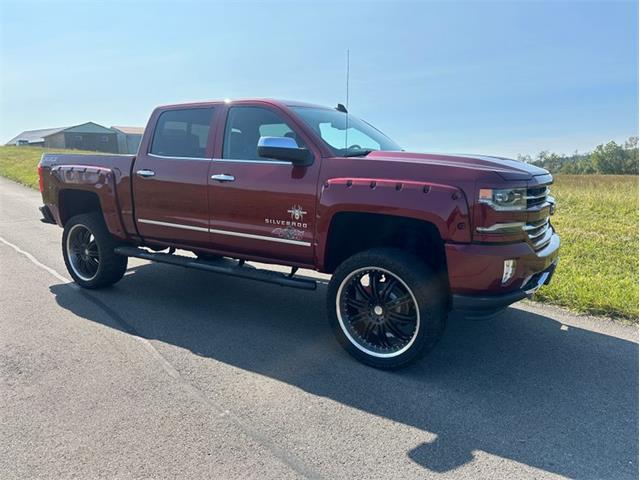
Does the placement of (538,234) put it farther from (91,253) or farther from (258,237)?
(91,253)

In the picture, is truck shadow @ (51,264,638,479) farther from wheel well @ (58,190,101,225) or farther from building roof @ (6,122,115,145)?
building roof @ (6,122,115,145)

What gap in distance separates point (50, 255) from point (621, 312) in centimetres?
767

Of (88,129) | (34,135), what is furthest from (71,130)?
(34,135)

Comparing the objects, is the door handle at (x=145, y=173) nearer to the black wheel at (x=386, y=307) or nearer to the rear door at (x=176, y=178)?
the rear door at (x=176, y=178)

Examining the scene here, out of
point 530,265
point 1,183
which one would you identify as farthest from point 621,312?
point 1,183

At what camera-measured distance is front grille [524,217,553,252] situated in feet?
11.9

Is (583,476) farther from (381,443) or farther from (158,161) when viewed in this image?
(158,161)

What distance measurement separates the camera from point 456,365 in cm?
384

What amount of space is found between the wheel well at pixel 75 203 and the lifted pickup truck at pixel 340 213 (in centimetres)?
36

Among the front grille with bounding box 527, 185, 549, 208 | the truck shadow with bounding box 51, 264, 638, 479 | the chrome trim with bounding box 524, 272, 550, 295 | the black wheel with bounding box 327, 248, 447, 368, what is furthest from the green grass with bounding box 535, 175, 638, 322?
the black wheel with bounding box 327, 248, 447, 368

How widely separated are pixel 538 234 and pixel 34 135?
91.4 meters

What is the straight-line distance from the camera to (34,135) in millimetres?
79438

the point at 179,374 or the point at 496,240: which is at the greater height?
the point at 496,240

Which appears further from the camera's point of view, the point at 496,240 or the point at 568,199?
the point at 568,199
